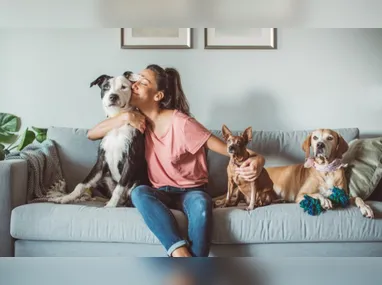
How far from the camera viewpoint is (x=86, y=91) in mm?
2533

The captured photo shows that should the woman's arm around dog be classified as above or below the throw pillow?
above

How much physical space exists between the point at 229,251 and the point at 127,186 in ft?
1.59

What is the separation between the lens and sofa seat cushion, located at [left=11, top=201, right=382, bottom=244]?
1.63 metres

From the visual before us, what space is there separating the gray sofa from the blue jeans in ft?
0.20

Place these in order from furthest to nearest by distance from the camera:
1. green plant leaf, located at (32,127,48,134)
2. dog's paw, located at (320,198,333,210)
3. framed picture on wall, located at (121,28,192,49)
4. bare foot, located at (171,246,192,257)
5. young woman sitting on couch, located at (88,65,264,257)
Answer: framed picture on wall, located at (121,28,192,49)
green plant leaf, located at (32,127,48,134)
dog's paw, located at (320,198,333,210)
young woman sitting on couch, located at (88,65,264,257)
bare foot, located at (171,246,192,257)

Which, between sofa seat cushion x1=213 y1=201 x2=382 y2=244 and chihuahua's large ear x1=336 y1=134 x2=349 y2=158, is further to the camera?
chihuahua's large ear x1=336 y1=134 x2=349 y2=158

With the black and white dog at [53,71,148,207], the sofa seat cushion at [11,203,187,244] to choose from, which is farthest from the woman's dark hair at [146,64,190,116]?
the sofa seat cushion at [11,203,187,244]

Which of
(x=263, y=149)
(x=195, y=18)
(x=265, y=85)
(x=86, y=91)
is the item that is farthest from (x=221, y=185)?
(x=195, y=18)

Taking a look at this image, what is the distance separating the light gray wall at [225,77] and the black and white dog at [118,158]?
683 mm

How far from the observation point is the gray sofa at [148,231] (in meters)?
1.64

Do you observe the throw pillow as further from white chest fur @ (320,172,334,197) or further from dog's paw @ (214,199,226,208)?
dog's paw @ (214,199,226,208)

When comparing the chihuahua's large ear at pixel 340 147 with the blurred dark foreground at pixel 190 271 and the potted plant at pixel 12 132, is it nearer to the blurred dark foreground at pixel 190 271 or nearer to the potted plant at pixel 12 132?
the potted plant at pixel 12 132

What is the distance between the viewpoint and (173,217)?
1.57 metres

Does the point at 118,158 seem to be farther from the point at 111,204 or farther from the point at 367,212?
the point at 367,212
